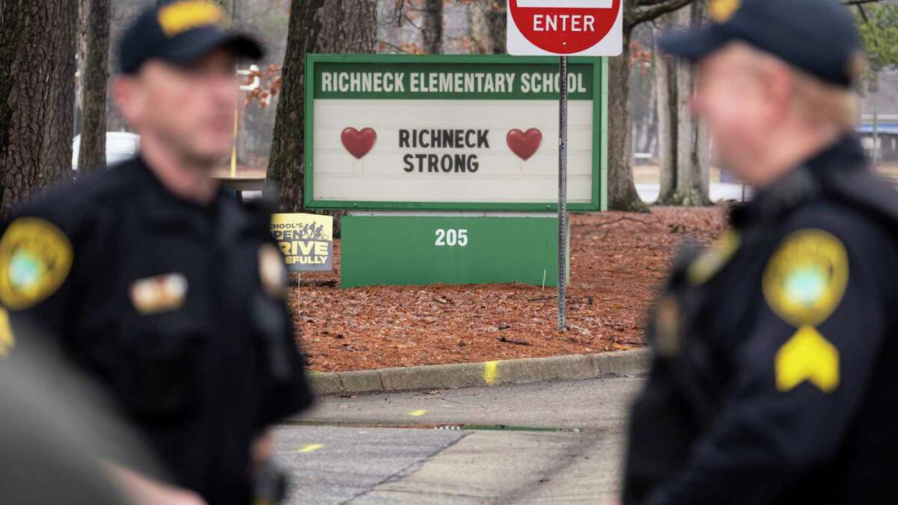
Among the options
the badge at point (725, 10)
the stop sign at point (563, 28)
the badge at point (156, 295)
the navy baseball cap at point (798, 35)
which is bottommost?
the badge at point (156, 295)

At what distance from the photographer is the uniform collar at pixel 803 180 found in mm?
2611

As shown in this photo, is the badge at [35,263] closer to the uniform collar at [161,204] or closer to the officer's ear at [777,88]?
the uniform collar at [161,204]

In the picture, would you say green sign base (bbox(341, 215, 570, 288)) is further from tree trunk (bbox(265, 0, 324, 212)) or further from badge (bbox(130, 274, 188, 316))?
badge (bbox(130, 274, 188, 316))

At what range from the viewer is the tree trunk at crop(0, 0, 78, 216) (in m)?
12.6

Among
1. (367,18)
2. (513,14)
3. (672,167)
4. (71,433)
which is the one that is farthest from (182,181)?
(672,167)

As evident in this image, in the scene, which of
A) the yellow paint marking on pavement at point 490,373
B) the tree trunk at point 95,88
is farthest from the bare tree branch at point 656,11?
the yellow paint marking on pavement at point 490,373

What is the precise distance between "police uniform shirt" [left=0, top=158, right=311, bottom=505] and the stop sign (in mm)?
9272

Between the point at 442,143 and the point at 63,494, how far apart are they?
1250 cm

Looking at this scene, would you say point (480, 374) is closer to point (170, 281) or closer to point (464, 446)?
point (464, 446)

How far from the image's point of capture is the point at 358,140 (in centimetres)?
1498

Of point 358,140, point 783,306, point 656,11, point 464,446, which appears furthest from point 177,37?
point 656,11

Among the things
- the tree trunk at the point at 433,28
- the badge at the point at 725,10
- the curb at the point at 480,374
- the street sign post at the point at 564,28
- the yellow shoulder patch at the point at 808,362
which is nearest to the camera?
the yellow shoulder patch at the point at 808,362

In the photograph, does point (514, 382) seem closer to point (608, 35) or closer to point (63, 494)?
point (608, 35)

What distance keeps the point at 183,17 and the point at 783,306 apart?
4.30 ft
